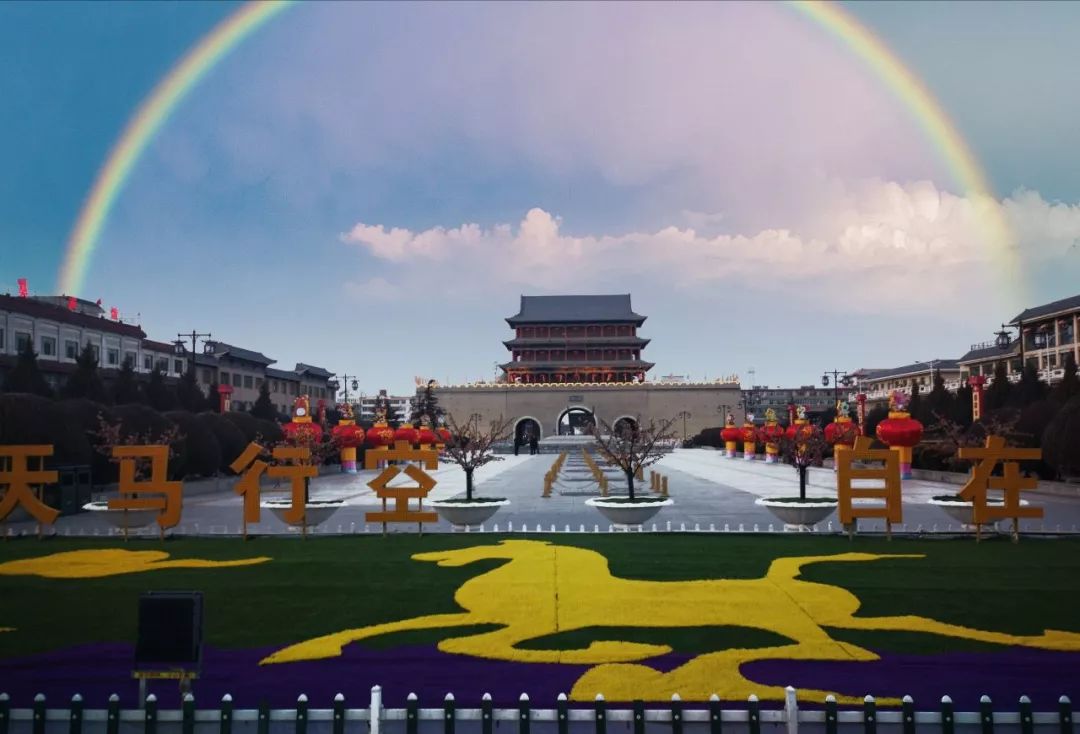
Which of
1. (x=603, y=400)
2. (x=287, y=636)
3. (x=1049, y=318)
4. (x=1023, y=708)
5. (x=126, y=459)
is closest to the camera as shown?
(x=1023, y=708)

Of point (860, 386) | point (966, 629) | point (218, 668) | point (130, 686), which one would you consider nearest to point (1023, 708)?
point (966, 629)

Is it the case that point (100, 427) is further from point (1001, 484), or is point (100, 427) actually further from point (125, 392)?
point (1001, 484)

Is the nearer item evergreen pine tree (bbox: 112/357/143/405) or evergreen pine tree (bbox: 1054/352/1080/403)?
evergreen pine tree (bbox: 1054/352/1080/403)

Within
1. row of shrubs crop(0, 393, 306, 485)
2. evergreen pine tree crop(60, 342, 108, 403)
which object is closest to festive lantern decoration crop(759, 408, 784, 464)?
row of shrubs crop(0, 393, 306, 485)

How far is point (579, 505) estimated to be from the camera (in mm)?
19359

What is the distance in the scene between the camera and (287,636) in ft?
23.5

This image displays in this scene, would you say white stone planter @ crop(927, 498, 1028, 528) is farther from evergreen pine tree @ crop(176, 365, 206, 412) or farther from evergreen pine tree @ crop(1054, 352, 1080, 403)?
evergreen pine tree @ crop(176, 365, 206, 412)

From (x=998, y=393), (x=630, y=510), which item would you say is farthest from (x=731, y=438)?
(x=630, y=510)

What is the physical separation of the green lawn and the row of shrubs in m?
5.89

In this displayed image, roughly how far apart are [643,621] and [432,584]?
281 centimetres

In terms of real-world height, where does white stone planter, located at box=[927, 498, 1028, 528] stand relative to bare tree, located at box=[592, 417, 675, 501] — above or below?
below

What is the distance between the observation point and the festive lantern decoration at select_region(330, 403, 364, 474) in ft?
113

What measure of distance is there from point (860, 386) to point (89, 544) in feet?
328

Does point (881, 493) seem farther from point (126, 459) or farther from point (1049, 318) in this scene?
point (1049, 318)
